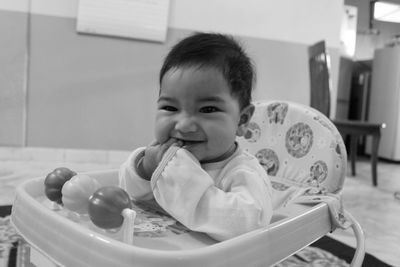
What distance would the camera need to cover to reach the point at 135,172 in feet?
1.98

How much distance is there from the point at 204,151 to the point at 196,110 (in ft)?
0.20

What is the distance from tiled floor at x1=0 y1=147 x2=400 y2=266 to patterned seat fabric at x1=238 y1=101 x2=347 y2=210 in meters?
0.47

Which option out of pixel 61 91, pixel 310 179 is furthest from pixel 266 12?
pixel 310 179

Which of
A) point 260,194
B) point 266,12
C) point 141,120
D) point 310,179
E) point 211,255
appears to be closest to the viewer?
point 211,255

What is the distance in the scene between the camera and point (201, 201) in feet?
1.60

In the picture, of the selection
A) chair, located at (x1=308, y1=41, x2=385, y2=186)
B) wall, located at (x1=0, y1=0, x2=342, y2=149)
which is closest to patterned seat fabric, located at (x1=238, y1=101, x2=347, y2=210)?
chair, located at (x1=308, y1=41, x2=385, y2=186)

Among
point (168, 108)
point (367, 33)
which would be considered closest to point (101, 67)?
point (168, 108)

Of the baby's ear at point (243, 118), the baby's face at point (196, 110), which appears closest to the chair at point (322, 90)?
the baby's ear at point (243, 118)

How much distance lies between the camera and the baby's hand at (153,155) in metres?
0.54

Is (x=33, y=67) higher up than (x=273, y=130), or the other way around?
(x=33, y=67)

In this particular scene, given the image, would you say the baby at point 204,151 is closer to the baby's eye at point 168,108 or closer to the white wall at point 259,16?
the baby's eye at point 168,108

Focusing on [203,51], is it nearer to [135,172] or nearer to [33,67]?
[135,172]

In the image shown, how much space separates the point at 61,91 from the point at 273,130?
1314mm

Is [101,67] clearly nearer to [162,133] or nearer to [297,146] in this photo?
[297,146]
